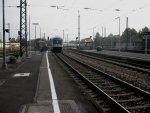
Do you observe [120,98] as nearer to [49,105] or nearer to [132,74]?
[49,105]

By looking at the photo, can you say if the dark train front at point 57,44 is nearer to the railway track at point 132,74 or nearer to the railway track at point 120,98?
the railway track at point 132,74

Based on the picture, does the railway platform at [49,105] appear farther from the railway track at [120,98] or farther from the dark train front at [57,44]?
the dark train front at [57,44]

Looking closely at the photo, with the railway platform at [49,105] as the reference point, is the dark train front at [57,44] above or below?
above

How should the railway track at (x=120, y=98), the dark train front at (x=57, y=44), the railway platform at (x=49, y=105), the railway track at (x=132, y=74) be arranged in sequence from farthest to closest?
the dark train front at (x=57, y=44)
the railway track at (x=132, y=74)
the railway track at (x=120, y=98)
the railway platform at (x=49, y=105)

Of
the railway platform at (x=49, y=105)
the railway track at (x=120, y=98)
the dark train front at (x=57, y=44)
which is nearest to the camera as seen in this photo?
the railway platform at (x=49, y=105)

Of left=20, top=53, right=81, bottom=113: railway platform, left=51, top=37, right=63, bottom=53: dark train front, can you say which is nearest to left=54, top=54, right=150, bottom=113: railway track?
left=20, top=53, right=81, bottom=113: railway platform

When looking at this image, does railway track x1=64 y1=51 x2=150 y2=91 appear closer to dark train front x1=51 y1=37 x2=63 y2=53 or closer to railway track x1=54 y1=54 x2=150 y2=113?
railway track x1=54 y1=54 x2=150 y2=113

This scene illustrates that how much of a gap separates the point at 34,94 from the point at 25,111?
3.70 metres

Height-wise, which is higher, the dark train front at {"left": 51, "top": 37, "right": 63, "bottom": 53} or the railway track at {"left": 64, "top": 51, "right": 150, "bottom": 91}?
the dark train front at {"left": 51, "top": 37, "right": 63, "bottom": 53}

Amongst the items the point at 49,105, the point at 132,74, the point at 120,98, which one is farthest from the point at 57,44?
the point at 49,105

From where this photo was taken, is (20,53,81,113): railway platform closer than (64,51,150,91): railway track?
Yes

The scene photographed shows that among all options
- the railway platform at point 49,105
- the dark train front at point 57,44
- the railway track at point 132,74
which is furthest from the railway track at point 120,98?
the dark train front at point 57,44

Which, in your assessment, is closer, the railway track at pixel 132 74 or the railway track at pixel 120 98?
the railway track at pixel 120 98

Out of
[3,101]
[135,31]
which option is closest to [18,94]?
[3,101]
